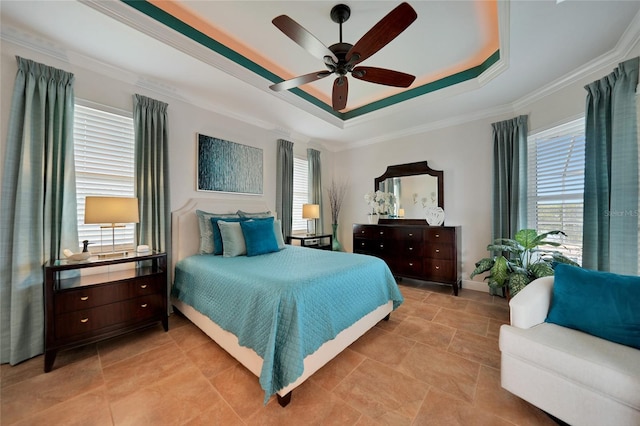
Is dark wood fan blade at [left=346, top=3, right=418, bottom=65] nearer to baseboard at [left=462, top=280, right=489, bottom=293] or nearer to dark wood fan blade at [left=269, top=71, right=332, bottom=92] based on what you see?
dark wood fan blade at [left=269, top=71, right=332, bottom=92]

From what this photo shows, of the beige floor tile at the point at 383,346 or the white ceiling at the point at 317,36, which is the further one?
the beige floor tile at the point at 383,346

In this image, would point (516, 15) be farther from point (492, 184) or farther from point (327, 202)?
point (327, 202)

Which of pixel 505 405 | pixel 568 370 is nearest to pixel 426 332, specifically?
pixel 505 405

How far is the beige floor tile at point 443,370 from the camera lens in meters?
1.61

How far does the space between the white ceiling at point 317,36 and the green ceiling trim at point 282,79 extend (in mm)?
63

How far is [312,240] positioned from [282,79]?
2651 mm

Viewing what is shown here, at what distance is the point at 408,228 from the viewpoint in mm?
3707

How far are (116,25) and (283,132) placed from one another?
8.06ft

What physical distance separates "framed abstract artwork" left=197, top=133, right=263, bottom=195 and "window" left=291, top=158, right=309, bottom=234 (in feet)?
2.78

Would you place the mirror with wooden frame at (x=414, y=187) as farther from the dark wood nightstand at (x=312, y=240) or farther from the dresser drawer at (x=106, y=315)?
the dresser drawer at (x=106, y=315)

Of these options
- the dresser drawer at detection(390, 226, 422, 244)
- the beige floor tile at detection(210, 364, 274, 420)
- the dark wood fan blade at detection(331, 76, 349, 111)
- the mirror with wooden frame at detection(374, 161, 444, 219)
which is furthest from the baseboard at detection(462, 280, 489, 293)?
the beige floor tile at detection(210, 364, 274, 420)

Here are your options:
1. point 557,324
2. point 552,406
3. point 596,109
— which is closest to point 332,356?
point 552,406

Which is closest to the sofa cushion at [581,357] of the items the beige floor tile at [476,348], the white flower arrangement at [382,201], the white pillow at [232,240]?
the beige floor tile at [476,348]

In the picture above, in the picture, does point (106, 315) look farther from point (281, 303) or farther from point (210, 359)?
point (281, 303)
